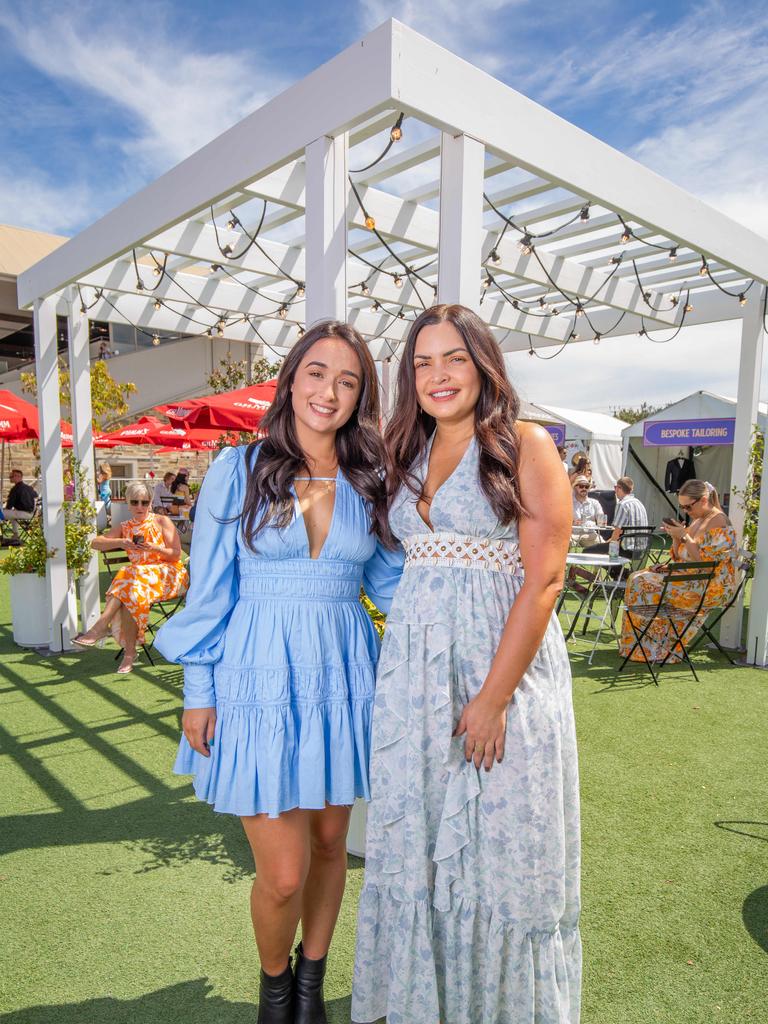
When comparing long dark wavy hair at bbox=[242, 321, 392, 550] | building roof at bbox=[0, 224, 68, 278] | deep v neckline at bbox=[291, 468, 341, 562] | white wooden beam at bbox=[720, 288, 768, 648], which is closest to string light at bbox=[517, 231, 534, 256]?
white wooden beam at bbox=[720, 288, 768, 648]

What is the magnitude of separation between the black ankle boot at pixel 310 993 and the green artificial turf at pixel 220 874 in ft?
0.54

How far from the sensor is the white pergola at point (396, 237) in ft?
9.11

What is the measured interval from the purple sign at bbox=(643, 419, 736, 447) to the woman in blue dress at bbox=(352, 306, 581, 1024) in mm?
12711

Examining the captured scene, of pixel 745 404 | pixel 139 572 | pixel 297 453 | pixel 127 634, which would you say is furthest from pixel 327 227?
pixel 745 404

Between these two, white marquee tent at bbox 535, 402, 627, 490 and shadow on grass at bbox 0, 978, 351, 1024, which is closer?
shadow on grass at bbox 0, 978, 351, 1024

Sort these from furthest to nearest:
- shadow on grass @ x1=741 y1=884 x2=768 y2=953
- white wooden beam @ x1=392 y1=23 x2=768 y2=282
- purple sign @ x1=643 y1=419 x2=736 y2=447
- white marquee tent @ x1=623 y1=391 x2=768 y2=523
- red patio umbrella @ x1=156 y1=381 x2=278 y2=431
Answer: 1. white marquee tent @ x1=623 y1=391 x2=768 y2=523
2. purple sign @ x1=643 y1=419 x2=736 y2=447
3. red patio umbrella @ x1=156 y1=381 x2=278 y2=431
4. white wooden beam @ x1=392 y1=23 x2=768 y2=282
5. shadow on grass @ x1=741 y1=884 x2=768 y2=953

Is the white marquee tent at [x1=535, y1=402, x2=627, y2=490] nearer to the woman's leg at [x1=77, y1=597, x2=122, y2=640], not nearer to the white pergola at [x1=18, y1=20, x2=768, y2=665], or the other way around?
the white pergola at [x1=18, y1=20, x2=768, y2=665]

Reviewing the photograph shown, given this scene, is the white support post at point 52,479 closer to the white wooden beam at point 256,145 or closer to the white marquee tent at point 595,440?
the white wooden beam at point 256,145

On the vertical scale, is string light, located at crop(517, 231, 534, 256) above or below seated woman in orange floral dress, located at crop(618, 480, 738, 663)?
above

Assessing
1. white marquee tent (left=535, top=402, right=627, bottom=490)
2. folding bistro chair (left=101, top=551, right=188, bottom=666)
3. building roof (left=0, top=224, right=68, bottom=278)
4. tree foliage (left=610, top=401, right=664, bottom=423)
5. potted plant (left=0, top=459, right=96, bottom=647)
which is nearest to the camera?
folding bistro chair (left=101, top=551, right=188, bottom=666)

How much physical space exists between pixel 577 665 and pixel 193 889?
3.99m

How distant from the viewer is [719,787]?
3533 mm

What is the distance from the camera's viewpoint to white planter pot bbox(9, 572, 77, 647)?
19.6 feet

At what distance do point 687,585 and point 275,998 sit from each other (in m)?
4.81
